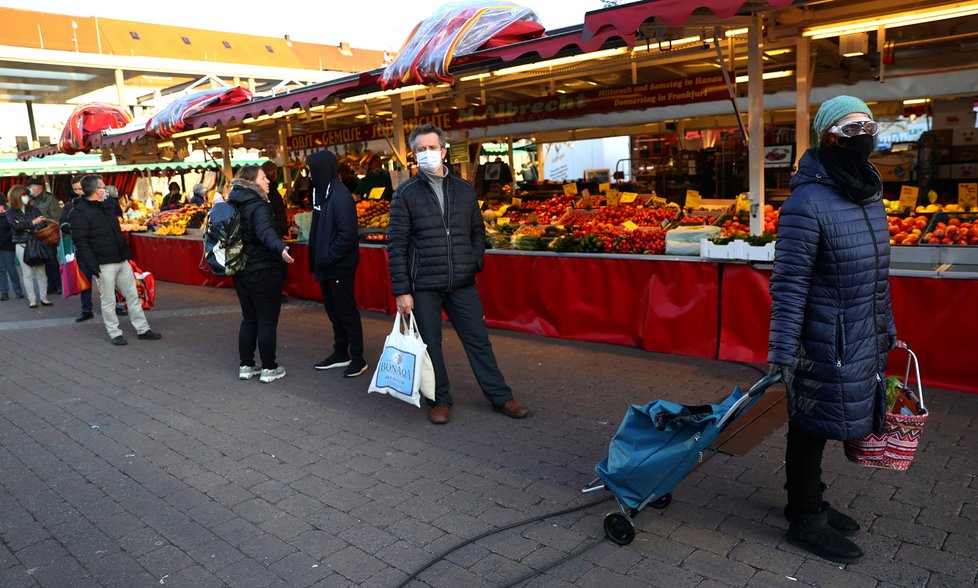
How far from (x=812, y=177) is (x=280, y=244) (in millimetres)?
4093

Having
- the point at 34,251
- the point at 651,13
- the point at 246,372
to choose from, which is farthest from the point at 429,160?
the point at 34,251

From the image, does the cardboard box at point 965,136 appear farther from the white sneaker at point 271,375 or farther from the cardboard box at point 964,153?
the white sneaker at point 271,375

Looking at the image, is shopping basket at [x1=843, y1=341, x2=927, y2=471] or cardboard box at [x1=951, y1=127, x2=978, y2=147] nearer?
shopping basket at [x1=843, y1=341, x2=927, y2=471]

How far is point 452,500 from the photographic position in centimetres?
356

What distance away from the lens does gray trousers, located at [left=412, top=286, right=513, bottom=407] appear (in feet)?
15.0

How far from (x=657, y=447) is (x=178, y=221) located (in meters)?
12.3

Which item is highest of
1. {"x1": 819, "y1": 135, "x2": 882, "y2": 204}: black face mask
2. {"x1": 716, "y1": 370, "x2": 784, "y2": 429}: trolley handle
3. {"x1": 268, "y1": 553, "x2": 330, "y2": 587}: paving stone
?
{"x1": 819, "y1": 135, "x2": 882, "y2": 204}: black face mask

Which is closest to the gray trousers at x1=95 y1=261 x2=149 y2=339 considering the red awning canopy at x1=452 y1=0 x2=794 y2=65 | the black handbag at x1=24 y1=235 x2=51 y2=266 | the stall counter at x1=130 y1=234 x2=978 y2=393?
the black handbag at x1=24 y1=235 x2=51 y2=266

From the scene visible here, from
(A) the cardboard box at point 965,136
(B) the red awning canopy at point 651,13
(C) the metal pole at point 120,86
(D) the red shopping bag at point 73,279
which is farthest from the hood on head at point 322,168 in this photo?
(C) the metal pole at point 120,86

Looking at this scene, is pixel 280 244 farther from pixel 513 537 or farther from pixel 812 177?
pixel 812 177

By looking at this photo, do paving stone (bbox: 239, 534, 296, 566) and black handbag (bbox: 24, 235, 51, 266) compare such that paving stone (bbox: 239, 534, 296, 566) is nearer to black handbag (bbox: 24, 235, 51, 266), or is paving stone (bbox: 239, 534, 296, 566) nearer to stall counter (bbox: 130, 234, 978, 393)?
stall counter (bbox: 130, 234, 978, 393)

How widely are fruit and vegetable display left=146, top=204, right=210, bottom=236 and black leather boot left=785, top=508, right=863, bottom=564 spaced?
1123 cm

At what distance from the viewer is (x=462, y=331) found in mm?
4664

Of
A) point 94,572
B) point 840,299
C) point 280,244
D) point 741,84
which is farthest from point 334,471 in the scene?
point 741,84
